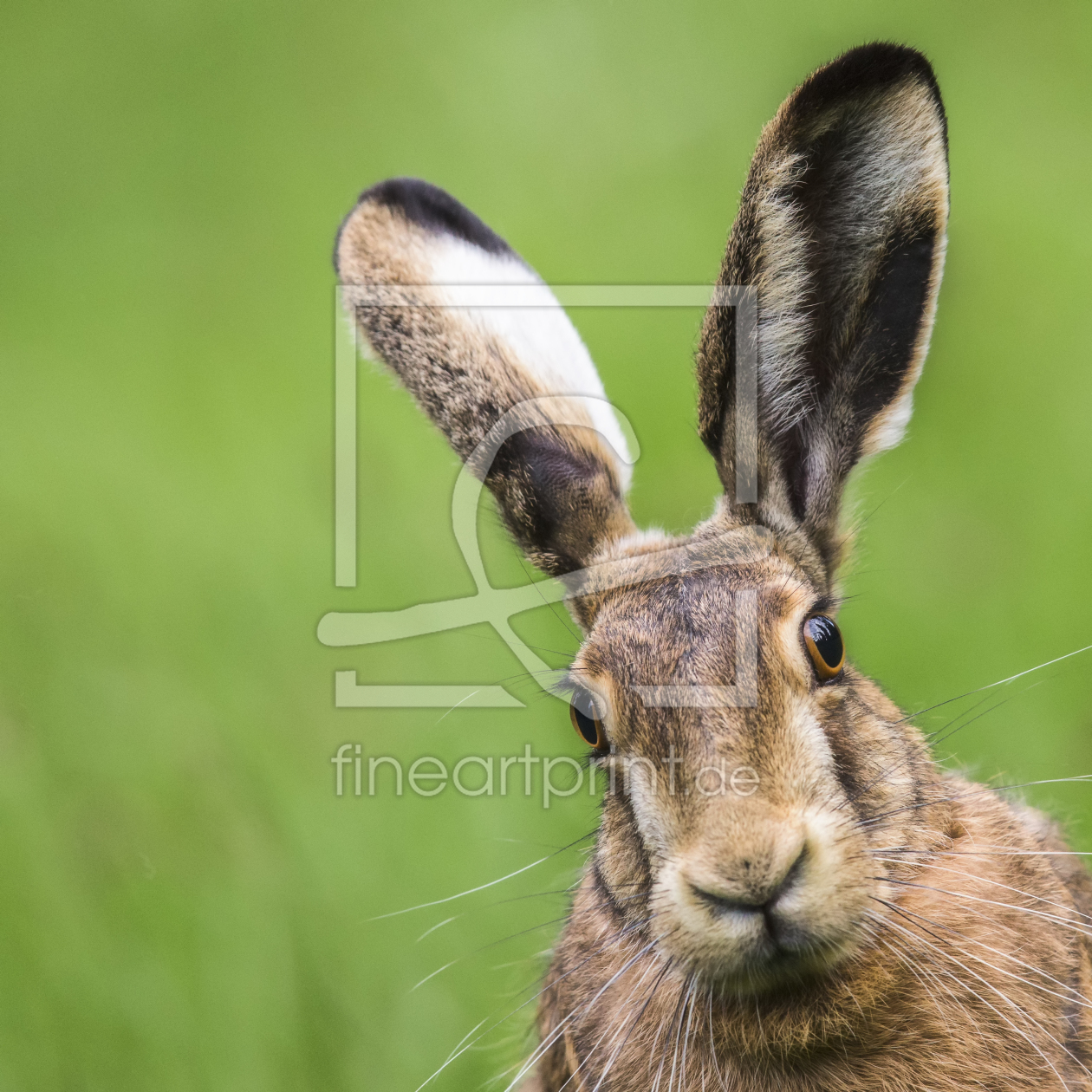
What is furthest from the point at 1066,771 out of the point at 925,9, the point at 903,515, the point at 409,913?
the point at 925,9

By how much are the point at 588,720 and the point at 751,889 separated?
0.49 metres

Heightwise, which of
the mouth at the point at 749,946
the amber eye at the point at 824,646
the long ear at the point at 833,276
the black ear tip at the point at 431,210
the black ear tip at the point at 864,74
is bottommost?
the mouth at the point at 749,946

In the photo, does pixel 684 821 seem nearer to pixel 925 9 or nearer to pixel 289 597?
pixel 289 597

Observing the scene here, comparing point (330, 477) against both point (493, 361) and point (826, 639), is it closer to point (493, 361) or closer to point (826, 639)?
point (493, 361)

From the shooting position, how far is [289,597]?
14.0ft

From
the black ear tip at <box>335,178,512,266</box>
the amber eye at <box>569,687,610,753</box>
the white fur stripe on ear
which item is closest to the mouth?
the amber eye at <box>569,687,610,753</box>

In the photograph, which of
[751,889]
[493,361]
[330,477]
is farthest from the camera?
[330,477]

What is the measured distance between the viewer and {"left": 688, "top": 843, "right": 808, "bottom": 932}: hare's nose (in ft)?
6.59

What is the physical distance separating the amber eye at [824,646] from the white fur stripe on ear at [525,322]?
2.11 ft

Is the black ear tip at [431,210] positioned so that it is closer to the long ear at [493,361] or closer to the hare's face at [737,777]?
the long ear at [493,361]

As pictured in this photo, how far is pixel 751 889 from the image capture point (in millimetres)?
2010

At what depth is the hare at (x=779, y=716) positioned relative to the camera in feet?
7.01

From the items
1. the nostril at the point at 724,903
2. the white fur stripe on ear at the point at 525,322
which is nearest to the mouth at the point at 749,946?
the nostril at the point at 724,903

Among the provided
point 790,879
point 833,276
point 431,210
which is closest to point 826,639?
point 790,879
